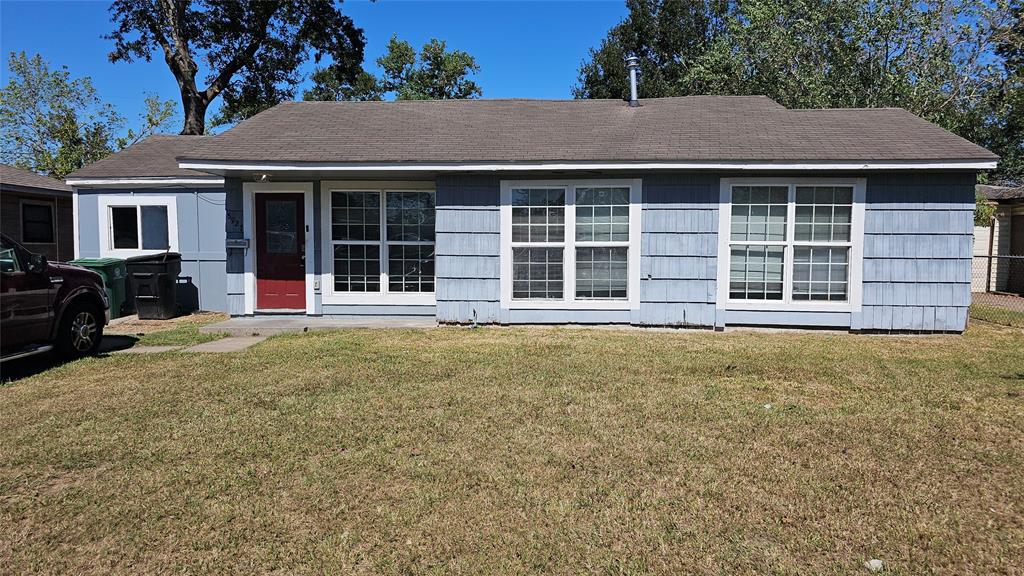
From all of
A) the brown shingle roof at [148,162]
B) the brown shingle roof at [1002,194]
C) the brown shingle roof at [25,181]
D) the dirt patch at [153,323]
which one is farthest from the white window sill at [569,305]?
the brown shingle roof at [1002,194]

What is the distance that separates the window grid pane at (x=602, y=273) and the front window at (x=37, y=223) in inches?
560

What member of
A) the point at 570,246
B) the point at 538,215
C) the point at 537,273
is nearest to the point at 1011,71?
the point at 570,246

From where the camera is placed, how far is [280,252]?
10344 mm

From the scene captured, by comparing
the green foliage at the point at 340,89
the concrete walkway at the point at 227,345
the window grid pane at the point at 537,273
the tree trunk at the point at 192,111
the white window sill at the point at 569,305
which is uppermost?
the green foliage at the point at 340,89

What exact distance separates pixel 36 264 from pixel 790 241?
9.70m

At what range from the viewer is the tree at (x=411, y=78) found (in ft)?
114

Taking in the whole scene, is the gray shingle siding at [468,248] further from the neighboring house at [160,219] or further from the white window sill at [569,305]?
the neighboring house at [160,219]

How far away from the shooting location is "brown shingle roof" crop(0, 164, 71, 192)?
14375 mm

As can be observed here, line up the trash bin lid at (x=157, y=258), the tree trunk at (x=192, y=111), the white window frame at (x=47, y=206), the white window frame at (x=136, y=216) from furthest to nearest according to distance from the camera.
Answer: the tree trunk at (x=192, y=111) < the white window frame at (x=47, y=206) < the white window frame at (x=136, y=216) < the trash bin lid at (x=157, y=258)

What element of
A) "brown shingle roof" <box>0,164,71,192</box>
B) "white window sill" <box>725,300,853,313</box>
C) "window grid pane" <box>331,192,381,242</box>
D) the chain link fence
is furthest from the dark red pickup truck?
the chain link fence

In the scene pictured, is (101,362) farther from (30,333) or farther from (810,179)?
(810,179)

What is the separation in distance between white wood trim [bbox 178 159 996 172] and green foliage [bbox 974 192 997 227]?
32.5 ft

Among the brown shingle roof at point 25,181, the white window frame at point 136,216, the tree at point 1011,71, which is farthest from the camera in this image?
the tree at point 1011,71

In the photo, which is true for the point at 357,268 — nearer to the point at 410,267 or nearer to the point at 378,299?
the point at 378,299
